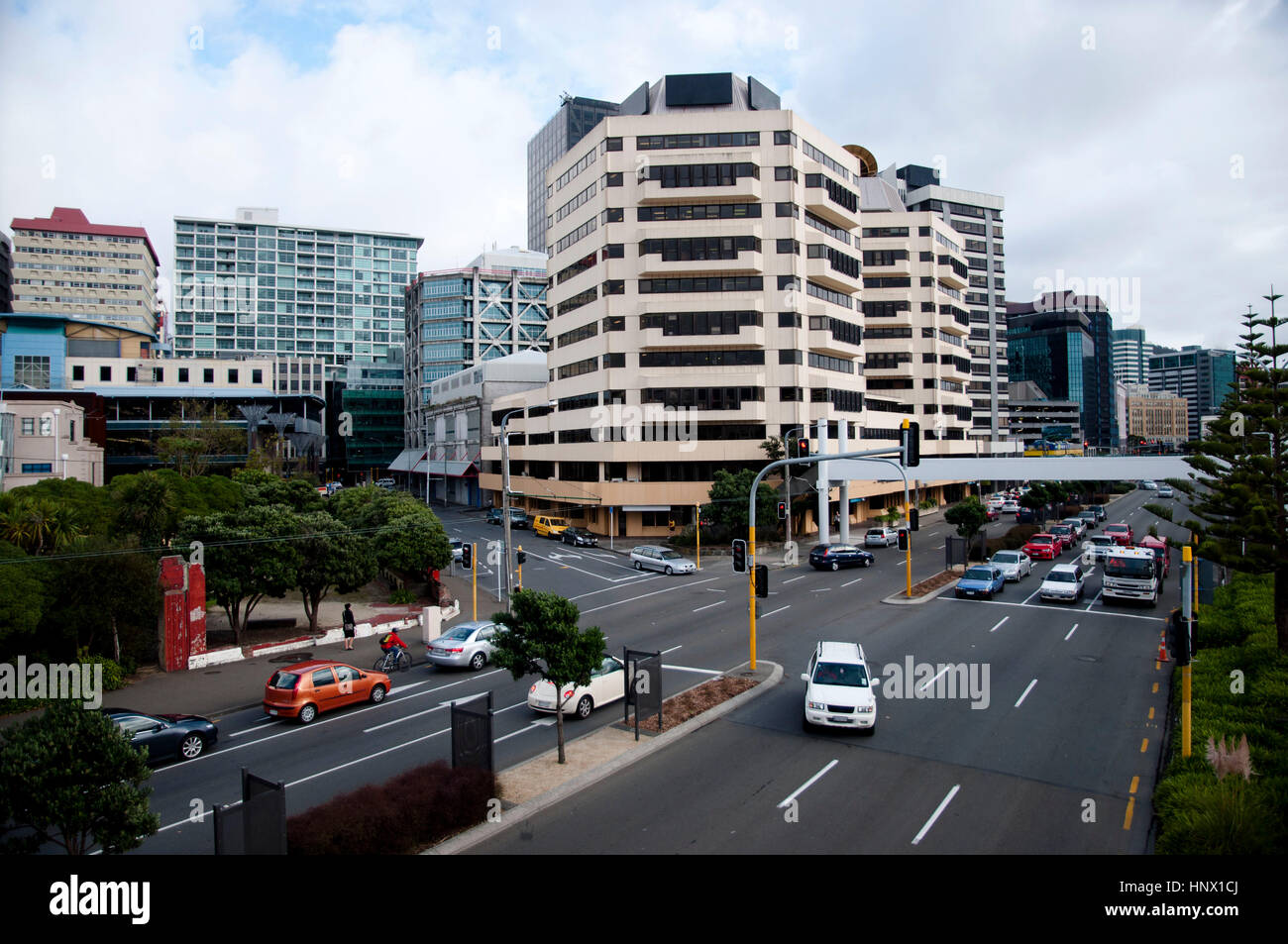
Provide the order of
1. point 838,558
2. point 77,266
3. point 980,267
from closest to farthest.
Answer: point 838,558, point 980,267, point 77,266

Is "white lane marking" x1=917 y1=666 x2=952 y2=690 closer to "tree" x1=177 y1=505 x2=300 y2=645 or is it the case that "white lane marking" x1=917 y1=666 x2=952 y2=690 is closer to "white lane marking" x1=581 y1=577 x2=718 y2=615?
"white lane marking" x1=581 y1=577 x2=718 y2=615

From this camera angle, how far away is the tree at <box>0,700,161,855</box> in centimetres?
827

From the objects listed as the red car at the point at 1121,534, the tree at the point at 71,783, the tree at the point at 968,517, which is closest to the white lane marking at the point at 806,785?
the tree at the point at 71,783

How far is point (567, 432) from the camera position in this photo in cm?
6288

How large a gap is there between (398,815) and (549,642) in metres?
4.07

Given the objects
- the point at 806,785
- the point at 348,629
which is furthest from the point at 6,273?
the point at 806,785

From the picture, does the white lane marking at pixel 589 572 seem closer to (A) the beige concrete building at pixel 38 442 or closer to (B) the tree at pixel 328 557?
(B) the tree at pixel 328 557

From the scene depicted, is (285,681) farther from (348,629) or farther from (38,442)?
(38,442)

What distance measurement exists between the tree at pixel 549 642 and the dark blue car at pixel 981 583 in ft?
75.6

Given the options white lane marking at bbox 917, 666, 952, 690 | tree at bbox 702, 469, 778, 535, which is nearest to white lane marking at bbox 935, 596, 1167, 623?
white lane marking at bbox 917, 666, 952, 690

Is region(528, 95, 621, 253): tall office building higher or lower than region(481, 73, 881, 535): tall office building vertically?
higher

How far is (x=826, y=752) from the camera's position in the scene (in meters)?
14.9

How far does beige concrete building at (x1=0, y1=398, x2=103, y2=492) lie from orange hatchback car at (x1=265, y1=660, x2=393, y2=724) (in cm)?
3053

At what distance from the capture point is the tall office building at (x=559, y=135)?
176m
